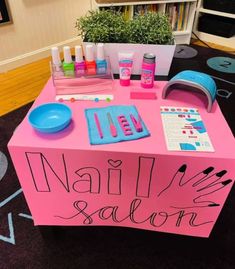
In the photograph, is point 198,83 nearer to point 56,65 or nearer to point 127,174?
point 127,174

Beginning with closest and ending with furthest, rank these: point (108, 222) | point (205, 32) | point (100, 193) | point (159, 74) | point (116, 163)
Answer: point (116, 163), point (100, 193), point (108, 222), point (159, 74), point (205, 32)

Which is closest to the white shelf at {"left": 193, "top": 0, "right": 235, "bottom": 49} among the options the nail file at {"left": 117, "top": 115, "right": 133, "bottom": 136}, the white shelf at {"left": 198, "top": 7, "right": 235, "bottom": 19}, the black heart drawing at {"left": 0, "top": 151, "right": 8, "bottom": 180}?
the white shelf at {"left": 198, "top": 7, "right": 235, "bottom": 19}

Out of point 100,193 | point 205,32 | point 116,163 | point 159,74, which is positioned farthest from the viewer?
point 205,32

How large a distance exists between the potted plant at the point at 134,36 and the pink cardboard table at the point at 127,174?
0.51ft

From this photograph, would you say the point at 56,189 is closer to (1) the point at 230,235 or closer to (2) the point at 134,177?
(2) the point at 134,177

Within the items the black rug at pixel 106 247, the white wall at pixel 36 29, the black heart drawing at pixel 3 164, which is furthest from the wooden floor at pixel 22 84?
the black rug at pixel 106 247

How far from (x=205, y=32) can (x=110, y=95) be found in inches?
98.7

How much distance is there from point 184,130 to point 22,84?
1.78 m

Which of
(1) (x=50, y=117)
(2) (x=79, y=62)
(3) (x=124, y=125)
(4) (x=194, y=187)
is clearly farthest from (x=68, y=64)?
(4) (x=194, y=187)

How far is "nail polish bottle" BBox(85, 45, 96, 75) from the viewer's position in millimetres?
948

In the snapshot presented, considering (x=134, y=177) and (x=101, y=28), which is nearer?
(x=134, y=177)

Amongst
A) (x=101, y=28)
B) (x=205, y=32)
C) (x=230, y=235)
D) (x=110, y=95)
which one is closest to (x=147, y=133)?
(x=110, y=95)

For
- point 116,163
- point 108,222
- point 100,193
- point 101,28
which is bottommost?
point 108,222

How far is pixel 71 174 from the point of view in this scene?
0.79m
